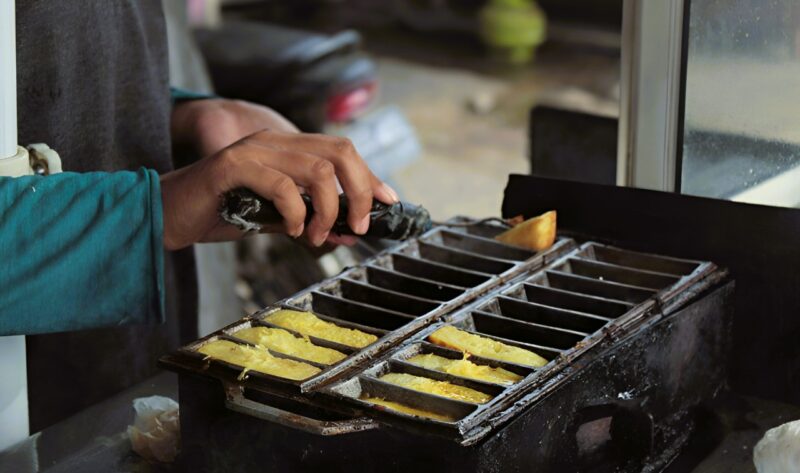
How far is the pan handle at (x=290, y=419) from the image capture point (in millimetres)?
1343

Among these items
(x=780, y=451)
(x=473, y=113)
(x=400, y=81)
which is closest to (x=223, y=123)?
(x=780, y=451)

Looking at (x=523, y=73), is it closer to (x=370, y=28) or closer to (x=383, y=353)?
(x=370, y=28)

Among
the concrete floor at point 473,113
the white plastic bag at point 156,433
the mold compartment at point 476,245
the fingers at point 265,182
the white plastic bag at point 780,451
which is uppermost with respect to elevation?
the fingers at point 265,182

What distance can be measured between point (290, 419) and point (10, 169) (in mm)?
585

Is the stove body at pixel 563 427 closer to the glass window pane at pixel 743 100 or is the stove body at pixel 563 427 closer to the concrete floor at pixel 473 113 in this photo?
the glass window pane at pixel 743 100

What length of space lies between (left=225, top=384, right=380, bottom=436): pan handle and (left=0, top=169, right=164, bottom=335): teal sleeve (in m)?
0.24

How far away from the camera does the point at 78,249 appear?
61.5 inches

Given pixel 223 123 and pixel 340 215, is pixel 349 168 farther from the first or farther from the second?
pixel 223 123

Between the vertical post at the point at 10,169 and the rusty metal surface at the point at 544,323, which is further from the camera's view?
the vertical post at the point at 10,169

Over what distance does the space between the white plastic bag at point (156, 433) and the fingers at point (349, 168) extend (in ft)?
1.36

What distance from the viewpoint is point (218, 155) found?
159 cm

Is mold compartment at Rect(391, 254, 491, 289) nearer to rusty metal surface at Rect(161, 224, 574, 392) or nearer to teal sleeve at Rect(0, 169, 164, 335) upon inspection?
rusty metal surface at Rect(161, 224, 574, 392)

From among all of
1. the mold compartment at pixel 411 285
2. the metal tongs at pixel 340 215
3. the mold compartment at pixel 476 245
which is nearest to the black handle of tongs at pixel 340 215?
the metal tongs at pixel 340 215

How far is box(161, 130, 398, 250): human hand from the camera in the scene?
155cm
